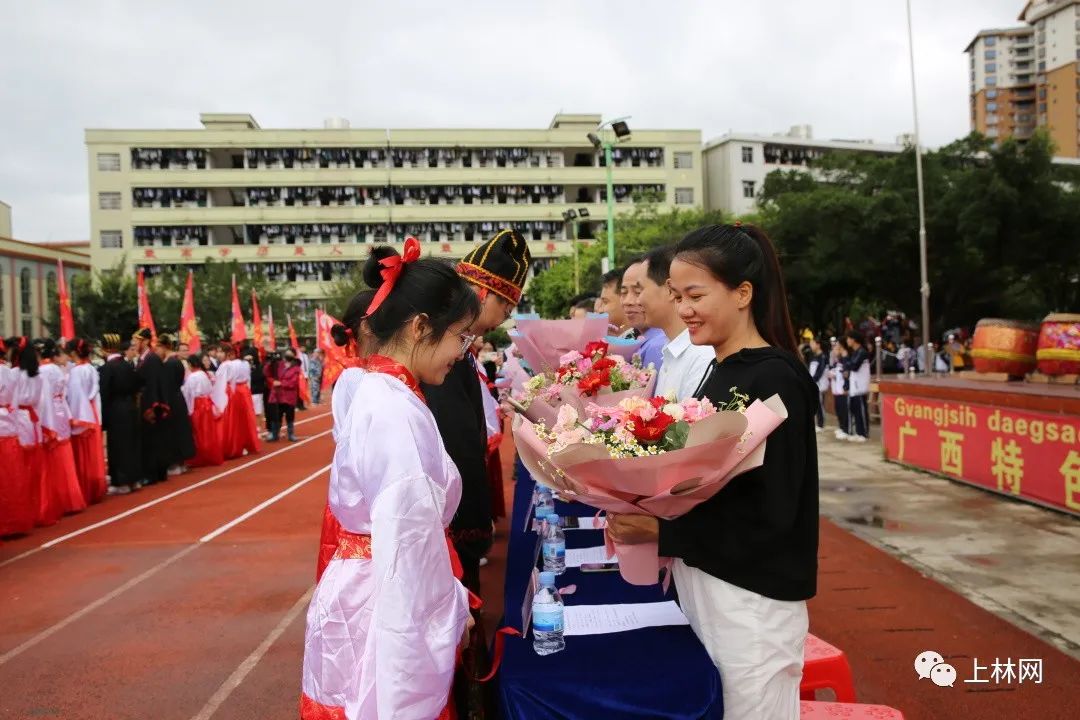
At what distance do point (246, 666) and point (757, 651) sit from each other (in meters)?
3.37

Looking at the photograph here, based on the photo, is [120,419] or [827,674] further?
[120,419]

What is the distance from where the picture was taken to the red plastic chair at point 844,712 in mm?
2475

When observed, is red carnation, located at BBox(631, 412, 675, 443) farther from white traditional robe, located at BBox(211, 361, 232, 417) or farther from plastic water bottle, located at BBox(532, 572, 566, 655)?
white traditional robe, located at BBox(211, 361, 232, 417)

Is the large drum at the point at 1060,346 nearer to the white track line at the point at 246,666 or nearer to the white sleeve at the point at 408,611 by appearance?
the white track line at the point at 246,666

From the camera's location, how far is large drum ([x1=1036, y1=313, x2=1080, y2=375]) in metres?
7.53

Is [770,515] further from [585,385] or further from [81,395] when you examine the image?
[81,395]

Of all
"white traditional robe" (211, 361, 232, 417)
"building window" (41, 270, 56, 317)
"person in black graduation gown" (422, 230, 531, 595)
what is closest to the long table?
"person in black graduation gown" (422, 230, 531, 595)

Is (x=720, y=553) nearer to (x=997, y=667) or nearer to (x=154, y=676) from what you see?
(x=997, y=667)

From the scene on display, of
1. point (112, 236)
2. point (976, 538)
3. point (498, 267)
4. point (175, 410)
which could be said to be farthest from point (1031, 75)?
point (498, 267)

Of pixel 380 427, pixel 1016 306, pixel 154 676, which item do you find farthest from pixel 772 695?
pixel 1016 306

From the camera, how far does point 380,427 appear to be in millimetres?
1869

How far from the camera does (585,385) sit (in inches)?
142

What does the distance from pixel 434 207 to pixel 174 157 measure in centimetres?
1605

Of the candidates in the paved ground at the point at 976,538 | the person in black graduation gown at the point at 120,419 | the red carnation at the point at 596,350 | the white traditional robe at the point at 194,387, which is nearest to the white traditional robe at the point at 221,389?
the white traditional robe at the point at 194,387
